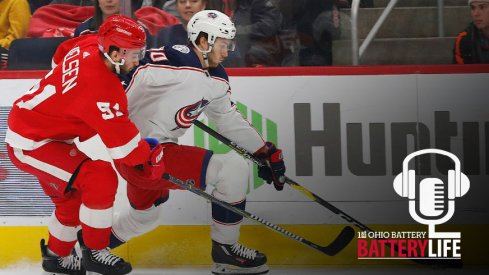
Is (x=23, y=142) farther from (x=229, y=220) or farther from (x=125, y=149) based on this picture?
(x=229, y=220)

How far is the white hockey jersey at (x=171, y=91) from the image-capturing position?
463cm

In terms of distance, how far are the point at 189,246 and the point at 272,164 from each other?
1.77 feet

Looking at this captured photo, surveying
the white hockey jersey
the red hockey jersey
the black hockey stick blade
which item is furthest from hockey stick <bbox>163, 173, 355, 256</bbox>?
the red hockey jersey

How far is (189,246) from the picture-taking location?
5039 mm

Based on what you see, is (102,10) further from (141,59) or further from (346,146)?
(346,146)

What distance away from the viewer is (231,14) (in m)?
4.85

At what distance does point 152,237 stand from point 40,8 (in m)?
1.10

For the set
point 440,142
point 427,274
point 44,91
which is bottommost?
point 427,274

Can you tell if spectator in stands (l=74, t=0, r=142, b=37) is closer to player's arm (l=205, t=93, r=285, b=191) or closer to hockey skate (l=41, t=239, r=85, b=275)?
player's arm (l=205, t=93, r=285, b=191)

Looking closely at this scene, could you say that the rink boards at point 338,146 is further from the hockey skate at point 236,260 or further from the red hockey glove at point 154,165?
the red hockey glove at point 154,165

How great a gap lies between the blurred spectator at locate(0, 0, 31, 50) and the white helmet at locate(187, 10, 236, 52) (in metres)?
0.82

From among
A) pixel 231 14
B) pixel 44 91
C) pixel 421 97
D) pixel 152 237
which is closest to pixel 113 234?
pixel 152 237

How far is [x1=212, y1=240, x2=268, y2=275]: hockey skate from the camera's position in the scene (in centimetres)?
488

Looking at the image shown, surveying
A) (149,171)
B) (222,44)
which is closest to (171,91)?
(222,44)
